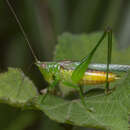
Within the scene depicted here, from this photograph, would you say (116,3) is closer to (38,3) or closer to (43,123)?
(38,3)

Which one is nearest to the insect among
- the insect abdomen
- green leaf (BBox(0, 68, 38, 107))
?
the insect abdomen

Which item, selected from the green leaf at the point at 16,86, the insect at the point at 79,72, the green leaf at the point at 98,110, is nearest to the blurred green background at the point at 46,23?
the insect at the point at 79,72

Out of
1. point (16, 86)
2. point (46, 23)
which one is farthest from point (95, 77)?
point (46, 23)

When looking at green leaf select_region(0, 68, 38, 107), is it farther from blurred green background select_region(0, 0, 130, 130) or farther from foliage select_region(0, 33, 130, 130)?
blurred green background select_region(0, 0, 130, 130)

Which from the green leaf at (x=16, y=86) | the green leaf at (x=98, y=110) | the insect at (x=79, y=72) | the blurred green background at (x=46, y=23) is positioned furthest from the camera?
the blurred green background at (x=46, y=23)

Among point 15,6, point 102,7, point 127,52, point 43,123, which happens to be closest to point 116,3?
point 102,7

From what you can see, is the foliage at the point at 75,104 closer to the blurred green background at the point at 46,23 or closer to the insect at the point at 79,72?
the insect at the point at 79,72
